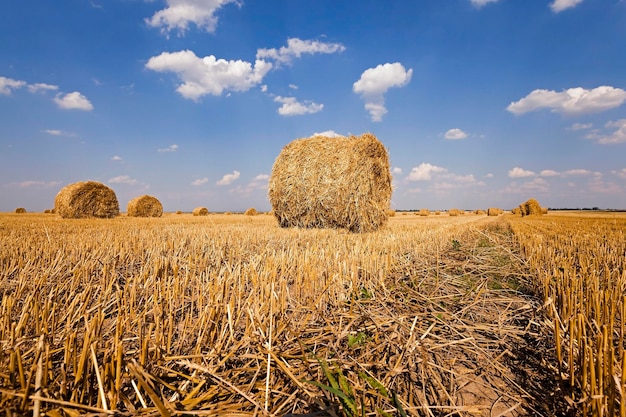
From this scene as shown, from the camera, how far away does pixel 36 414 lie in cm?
95

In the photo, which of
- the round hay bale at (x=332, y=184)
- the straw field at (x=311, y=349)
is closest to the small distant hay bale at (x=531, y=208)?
the round hay bale at (x=332, y=184)

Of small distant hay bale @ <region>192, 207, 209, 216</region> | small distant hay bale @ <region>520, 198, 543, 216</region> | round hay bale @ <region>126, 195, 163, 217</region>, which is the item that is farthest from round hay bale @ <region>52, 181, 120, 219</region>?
small distant hay bale @ <region>520, 198, 543, 216</region>

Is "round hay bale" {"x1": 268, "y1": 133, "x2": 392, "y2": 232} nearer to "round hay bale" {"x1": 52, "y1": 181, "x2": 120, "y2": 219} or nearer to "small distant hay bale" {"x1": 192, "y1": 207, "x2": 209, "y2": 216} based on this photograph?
"round hay bale" {"x1": 52, "y1": 181, "x2": 120, "y2": 219}

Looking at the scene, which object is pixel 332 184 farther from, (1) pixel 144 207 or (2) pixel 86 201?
(1) pixel 144 207

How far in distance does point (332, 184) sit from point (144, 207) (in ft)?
43.7

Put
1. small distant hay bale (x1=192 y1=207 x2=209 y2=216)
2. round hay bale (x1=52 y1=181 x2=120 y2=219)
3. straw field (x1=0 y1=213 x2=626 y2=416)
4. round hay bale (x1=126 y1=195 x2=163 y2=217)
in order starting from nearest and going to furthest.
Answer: straw field (x1=0 y1=213 x2=626 y2=416)
round hay bale (x1=52 y1=181 x2=120 y2=219)
round hay bale (x1=126 y1=195 x2=163 y2=217)
small distant hay bale (x1=192 y1=207 x2=209 y2=216)

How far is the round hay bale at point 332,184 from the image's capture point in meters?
8.98

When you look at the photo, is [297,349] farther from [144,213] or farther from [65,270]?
[144,213]

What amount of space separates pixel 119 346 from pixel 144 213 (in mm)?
18631

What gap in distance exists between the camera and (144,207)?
18.0 meters

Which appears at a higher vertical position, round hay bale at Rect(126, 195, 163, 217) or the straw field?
round hay bale at Rect(126, 195, 163, 217)

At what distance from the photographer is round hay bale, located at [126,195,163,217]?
1761 centimetres

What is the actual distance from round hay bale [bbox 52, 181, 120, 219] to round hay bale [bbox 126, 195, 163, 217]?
122 centimetres

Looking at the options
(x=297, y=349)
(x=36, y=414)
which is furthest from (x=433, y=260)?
(x=36, y=414)
